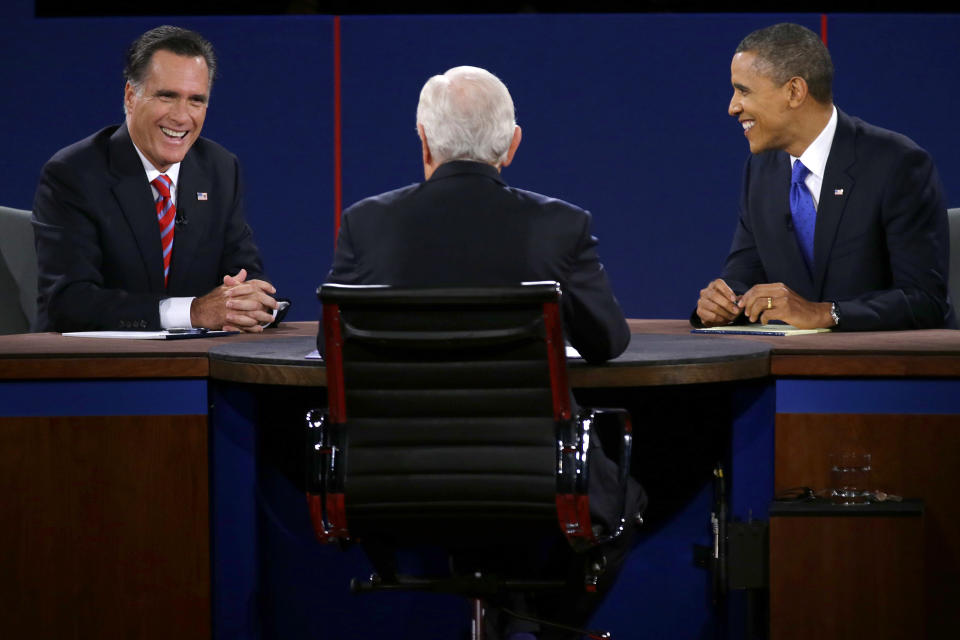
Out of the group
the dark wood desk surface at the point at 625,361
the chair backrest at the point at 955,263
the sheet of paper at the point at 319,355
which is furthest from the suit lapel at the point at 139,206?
the chair backrest at the point at 955,263

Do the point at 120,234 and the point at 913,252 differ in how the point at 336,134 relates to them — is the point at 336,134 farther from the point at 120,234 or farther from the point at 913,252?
the point at 913,252

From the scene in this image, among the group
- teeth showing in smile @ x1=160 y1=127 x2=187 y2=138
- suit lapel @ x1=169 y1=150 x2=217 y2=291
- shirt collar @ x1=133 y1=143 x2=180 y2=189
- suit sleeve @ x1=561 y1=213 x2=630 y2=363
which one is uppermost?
teeth showing in smile @ x1=160 y1=127 x2=187 y2=138

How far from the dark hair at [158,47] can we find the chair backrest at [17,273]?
20.9 inches

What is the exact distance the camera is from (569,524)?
1.71 metres

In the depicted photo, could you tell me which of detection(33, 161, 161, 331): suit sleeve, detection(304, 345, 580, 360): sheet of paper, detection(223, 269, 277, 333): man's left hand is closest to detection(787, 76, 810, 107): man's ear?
detection(304, 345, 580, 360): sheet of paper

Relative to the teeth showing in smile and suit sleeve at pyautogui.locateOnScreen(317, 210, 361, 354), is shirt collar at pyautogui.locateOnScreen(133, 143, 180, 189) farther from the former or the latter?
suit sleeve at pyautogui.locateOnScreen(317, 210, 361, 354)

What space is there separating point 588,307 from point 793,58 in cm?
163

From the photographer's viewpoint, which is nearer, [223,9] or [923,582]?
[923,582]

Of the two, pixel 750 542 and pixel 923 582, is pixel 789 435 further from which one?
Result: pixel 923 582

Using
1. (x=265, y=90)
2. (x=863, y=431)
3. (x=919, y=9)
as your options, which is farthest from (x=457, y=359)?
(x=919, y=9)

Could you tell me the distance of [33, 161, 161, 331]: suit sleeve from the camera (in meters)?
2.76

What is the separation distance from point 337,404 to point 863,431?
1048 millimetres

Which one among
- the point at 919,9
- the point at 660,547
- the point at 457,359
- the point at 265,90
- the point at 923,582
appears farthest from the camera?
the point at 919,9

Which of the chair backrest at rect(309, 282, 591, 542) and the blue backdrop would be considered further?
the blue backdrop
